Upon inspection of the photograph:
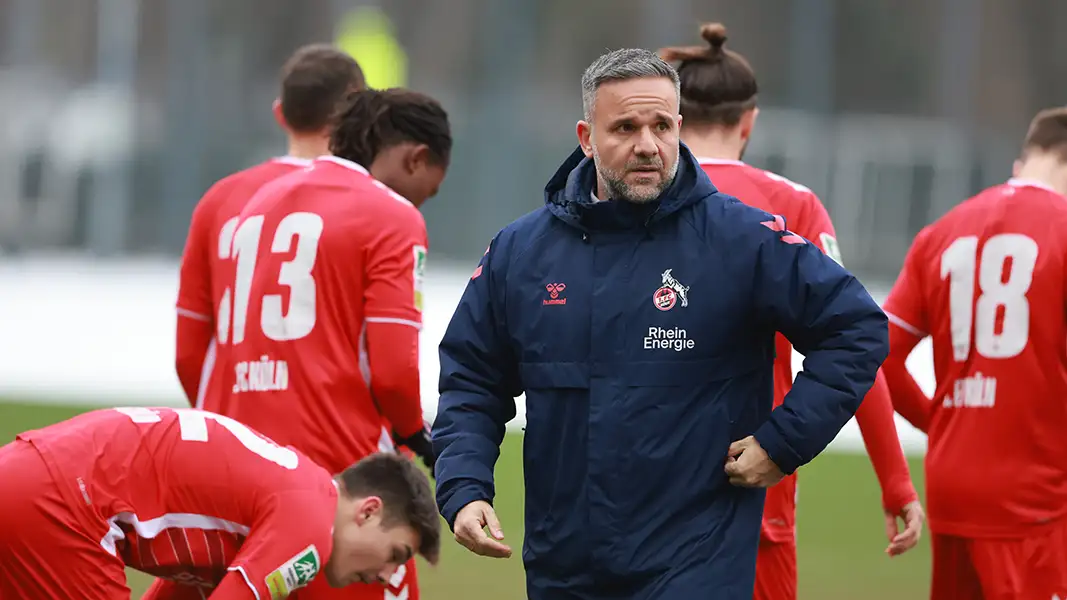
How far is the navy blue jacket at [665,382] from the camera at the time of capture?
13.1 feet

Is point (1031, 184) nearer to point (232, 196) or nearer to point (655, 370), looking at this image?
point (655, 370)

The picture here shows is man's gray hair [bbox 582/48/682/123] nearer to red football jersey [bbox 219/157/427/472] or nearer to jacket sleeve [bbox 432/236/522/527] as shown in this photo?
jacket sleeve [bbox 432/236/522/527]

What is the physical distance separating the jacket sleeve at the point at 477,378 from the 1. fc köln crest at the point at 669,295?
0.42 metres

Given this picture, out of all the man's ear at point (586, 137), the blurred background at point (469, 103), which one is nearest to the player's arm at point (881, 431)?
the man's ear at point (586, 137)

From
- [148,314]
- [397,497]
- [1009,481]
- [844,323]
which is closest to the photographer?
[844,323]

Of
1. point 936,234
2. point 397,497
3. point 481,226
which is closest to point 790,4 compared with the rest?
point 481,226

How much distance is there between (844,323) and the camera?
3.98 metres

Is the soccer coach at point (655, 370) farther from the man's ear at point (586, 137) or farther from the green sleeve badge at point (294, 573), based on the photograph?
the green sleeve badge at point (294, 573)

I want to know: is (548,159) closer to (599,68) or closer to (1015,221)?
(1015,221)

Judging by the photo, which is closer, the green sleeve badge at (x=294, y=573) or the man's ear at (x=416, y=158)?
the green sleeve badge at (x=294, y=573)

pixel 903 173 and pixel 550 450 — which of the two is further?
pixel 903 173

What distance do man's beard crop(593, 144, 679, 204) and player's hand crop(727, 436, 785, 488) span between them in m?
0.62

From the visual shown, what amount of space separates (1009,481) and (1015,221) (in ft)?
2.78

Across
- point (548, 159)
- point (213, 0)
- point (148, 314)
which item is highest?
point (213, 0)
